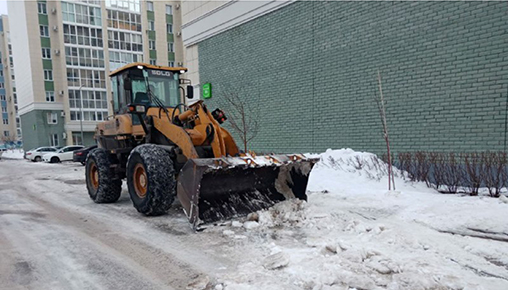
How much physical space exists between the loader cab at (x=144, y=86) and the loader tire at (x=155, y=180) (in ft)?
5.60

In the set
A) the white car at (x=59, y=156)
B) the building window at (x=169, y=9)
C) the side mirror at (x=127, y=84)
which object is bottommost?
the white car at (x=59, y=156)

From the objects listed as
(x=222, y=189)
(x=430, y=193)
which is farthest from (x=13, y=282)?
(x=430, y=193)

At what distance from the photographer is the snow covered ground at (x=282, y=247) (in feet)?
10.8

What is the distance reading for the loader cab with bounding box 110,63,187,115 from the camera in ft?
22.9

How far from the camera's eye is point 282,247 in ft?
13.5

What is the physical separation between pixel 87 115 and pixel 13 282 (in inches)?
1786

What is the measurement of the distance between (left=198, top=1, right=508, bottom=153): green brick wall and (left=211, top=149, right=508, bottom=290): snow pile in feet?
8.25

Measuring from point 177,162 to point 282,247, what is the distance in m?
2.78

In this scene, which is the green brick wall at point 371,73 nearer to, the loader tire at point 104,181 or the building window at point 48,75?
the loader tire at point 104,181

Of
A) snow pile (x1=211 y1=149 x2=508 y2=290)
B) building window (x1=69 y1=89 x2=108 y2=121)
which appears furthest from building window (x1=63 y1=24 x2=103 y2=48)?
snow pile (x1=211 y1=149 x2=508 y2=290)

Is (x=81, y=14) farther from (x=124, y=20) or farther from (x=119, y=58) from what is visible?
(x=119, y=58)

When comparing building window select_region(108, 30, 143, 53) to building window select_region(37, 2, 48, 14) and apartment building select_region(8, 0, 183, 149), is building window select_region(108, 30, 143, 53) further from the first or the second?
building window select_region(37, 2, 48, 14)

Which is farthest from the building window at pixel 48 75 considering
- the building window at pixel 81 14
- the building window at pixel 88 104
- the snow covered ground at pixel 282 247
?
the snow covered ground at pixel 282 247

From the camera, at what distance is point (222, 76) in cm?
1447
